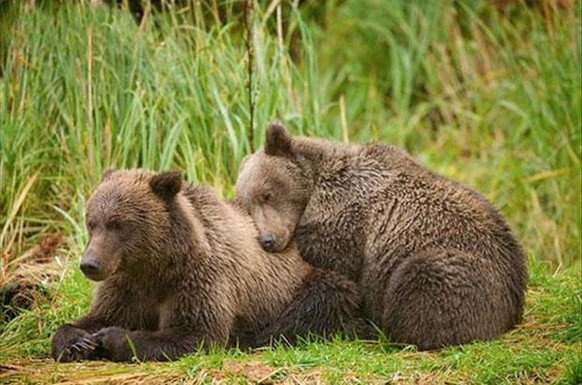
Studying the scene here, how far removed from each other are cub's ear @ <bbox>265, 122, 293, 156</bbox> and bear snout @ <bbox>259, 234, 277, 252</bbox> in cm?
59

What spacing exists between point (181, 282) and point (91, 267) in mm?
618

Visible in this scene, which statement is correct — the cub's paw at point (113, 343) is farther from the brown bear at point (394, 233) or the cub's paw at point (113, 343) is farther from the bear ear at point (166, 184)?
the brown bear at point (394, 233)

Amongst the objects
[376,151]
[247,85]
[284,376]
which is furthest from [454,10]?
[284,376]

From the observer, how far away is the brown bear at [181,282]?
659 cm

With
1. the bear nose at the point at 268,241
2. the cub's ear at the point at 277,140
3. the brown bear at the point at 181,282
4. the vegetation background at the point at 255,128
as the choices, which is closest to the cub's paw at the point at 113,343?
the brown bear at the point at 181,282

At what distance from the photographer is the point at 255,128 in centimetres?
927

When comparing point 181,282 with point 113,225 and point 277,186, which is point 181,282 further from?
point 277,186

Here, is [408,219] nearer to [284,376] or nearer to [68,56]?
[284,376]

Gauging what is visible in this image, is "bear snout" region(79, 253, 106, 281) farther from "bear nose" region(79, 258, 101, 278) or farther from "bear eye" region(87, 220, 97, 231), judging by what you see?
"bear eye" region(87, 220, 97, 231)

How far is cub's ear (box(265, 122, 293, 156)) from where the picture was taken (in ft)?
24.5

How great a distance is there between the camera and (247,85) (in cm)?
918

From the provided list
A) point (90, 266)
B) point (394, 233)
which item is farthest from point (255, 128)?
point (90, 266)

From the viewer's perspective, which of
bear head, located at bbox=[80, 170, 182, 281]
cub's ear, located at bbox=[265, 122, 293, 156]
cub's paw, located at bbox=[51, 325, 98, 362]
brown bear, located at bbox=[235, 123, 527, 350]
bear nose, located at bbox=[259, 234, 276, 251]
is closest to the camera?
bear head, located at bbox=[80, 170, 182, 281]

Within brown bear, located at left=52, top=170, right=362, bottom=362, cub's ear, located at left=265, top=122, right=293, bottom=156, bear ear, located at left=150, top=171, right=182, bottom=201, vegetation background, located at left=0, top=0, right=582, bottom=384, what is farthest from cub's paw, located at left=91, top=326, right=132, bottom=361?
cub's ear, located at left=265, top=122, right=293, bottom=156
